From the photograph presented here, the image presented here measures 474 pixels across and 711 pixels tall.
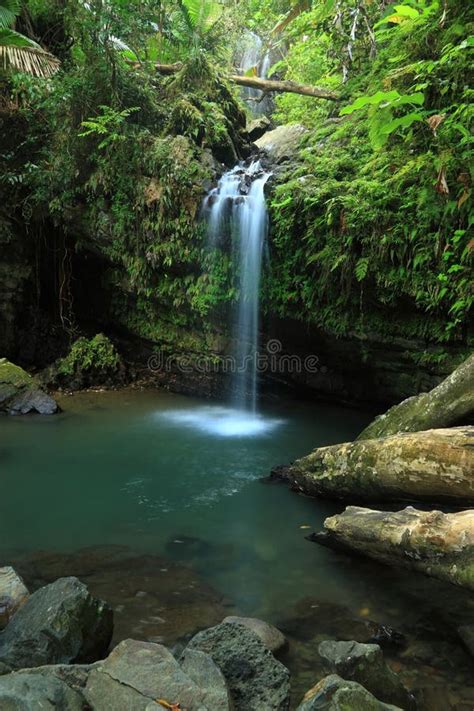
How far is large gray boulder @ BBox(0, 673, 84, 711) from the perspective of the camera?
2.08 m

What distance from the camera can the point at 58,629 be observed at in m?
3.01

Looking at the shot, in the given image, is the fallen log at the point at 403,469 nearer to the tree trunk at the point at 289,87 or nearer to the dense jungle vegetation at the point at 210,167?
the dense jungle vegetation at the point at 210,167

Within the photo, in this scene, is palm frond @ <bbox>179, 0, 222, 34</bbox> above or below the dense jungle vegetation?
above

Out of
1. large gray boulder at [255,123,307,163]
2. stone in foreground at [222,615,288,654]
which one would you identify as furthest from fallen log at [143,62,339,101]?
stone in foreground at [222,615,288,654]

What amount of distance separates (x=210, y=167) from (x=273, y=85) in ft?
11.6

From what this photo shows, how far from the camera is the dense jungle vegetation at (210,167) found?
696 centimetres

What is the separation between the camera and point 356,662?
281 centimetres

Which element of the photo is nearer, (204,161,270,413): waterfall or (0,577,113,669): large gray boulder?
(0,577,113,669): large gray boulder

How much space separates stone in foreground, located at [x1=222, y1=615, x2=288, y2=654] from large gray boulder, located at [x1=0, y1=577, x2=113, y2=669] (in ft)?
2.65

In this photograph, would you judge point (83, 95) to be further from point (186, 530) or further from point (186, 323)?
point (186, 530)

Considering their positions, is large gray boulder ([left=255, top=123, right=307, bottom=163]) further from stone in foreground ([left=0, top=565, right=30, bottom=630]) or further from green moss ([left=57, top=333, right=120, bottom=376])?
stone in foreground ([left=0, top=565, right=30, bottom=630])

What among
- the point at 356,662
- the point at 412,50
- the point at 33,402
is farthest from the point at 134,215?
the point at 356,662

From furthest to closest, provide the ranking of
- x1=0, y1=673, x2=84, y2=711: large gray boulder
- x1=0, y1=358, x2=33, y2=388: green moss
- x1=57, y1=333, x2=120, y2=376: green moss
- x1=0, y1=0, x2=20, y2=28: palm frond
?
x1=57, y1=333, x2=120, y2=376: green moss < x1=0, y1=0, x2=20, y2=28: palm frond < x1=0, y1=358, x2=33, y2=388: green moss < x1=0, y1=673, x2=84, y2=711: large gray boulder

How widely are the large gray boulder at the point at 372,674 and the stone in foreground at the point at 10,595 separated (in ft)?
7.13
